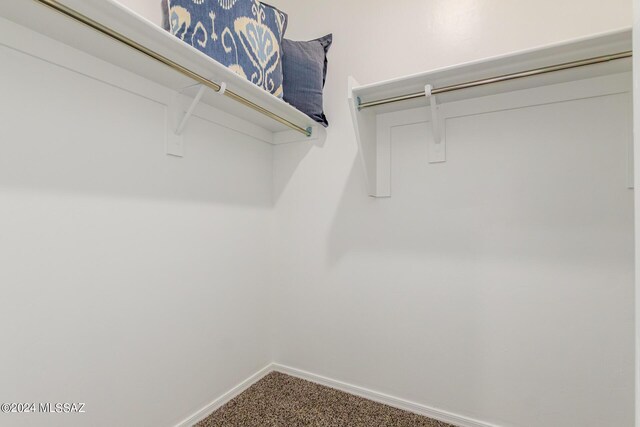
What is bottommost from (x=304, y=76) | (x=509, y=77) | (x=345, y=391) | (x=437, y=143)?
(x=345, y=391)

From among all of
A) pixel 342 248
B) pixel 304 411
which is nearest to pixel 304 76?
pixel 342 248

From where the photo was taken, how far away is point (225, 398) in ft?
5.48

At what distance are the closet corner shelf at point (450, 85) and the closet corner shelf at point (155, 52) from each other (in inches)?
15.3

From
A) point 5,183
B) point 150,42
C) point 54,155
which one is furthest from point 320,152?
point 5,183

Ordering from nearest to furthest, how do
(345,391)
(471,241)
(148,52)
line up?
(148,52) < (471,241) < (345,391)

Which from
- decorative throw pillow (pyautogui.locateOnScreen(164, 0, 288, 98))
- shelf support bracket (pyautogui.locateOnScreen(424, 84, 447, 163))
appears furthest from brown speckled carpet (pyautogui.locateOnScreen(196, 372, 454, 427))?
decorative throw pillow (pyautogui.locateOnScreen(164, 0, 288, 98))

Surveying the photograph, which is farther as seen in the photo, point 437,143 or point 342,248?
point 342,248

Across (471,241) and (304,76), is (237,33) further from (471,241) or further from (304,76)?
(471,241)

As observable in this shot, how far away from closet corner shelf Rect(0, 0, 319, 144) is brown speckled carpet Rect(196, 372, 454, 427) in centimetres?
150

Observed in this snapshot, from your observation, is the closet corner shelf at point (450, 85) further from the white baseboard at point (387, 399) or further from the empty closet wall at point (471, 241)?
the white baseboard at point (387, 399)

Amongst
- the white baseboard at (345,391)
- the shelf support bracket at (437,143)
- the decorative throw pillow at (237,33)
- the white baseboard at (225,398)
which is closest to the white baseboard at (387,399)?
the white baseboard at (345,391)

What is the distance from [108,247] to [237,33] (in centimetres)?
107

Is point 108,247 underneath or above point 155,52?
underneath

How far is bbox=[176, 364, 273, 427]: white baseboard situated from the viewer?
1491 millimetres
